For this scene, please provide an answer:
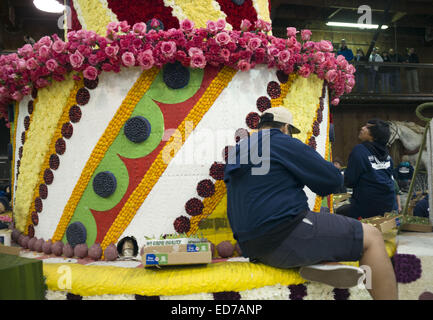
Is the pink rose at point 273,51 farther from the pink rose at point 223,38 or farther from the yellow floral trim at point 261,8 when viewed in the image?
the yellow floral trim at point 261,8

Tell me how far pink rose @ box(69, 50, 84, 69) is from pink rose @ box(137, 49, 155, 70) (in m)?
0.46

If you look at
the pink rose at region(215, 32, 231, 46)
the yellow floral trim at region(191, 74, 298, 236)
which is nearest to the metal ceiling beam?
the pink rose at region(215, 32, 231, 46)

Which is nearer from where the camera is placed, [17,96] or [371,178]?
[17,96]

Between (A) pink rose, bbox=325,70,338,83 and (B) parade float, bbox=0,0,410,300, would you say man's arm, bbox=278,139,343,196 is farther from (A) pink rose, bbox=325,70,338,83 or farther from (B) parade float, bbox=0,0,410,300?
(A) pink rose, bbox=325,70,338,83

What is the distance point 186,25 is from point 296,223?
68.7 inches

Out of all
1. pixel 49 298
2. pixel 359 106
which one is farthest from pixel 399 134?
pixel 49 298

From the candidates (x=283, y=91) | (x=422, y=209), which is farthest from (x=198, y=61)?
(x=422, y=209)

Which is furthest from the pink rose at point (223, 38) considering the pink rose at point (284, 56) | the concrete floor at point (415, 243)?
the concrete floor at point (415, 243)

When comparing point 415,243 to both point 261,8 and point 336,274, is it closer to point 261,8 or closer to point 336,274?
point 336,274

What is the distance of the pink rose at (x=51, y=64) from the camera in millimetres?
3133

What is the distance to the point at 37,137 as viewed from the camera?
3.51 m

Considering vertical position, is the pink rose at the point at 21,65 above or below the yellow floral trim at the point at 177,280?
above

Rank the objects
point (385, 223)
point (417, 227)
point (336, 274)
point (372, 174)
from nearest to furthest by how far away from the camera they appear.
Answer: point (336, 274)
point (385, 223)
point (417, 227)
point (372, 174)

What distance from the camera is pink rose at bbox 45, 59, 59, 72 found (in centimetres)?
313
